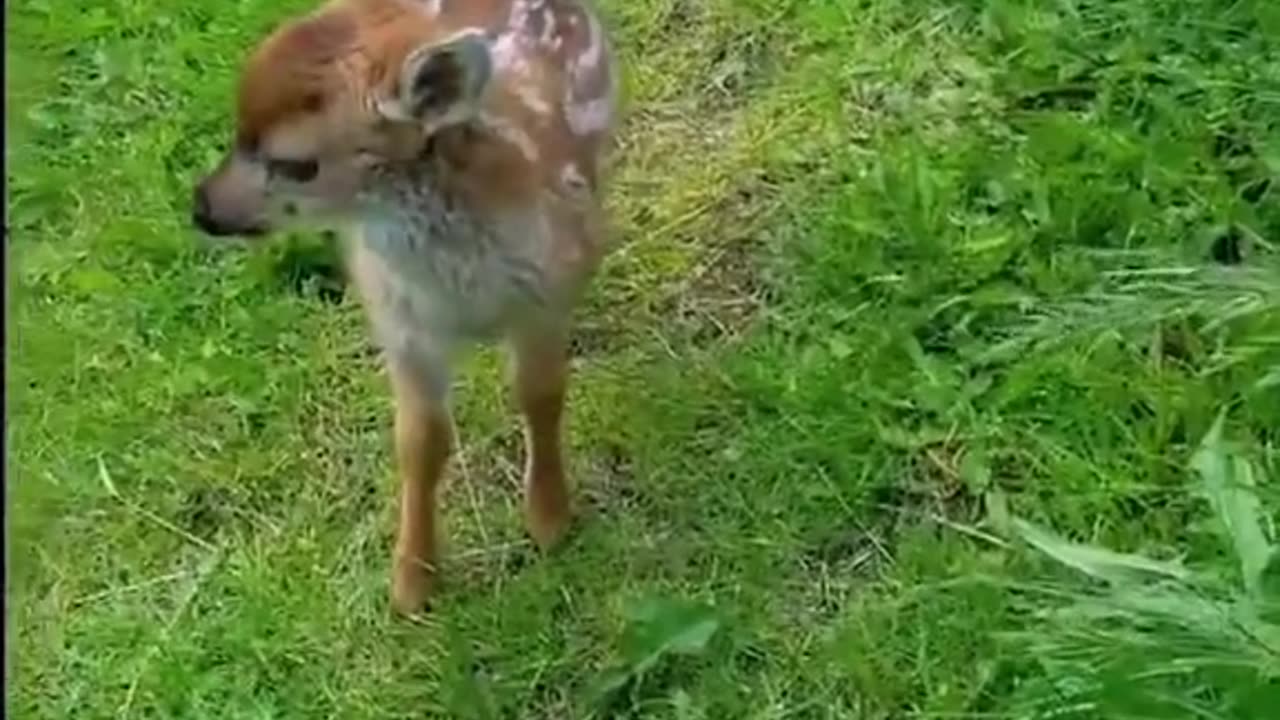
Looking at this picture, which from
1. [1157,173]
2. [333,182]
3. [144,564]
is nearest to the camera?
[333,182]

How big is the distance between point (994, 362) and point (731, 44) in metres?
1.14

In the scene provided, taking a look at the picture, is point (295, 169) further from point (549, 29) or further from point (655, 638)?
point (655, 638)

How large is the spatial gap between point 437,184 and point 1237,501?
110cm

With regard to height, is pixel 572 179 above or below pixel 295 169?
below

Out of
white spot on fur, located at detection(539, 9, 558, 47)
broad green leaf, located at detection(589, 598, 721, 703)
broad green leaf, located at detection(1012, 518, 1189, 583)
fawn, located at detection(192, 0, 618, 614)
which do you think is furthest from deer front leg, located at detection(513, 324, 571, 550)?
broad green leaf, located at detection(1012, 518, 1189, 583)

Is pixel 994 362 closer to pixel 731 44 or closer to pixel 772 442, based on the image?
pixel 772 442

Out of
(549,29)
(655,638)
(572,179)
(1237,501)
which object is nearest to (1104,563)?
(1237,501)

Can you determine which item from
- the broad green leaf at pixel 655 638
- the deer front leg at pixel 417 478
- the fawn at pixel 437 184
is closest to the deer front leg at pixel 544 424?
the fawn at pixel 437 184

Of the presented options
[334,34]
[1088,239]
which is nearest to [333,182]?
[334,34]

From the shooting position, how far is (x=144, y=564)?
3.88 m

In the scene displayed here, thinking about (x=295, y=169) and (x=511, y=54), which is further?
(x=511, y=54)

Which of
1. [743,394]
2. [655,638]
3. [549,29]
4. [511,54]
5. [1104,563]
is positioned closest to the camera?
[1104,563]

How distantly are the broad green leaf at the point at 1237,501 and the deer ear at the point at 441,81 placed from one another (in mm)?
1011

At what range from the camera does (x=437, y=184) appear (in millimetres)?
3455
